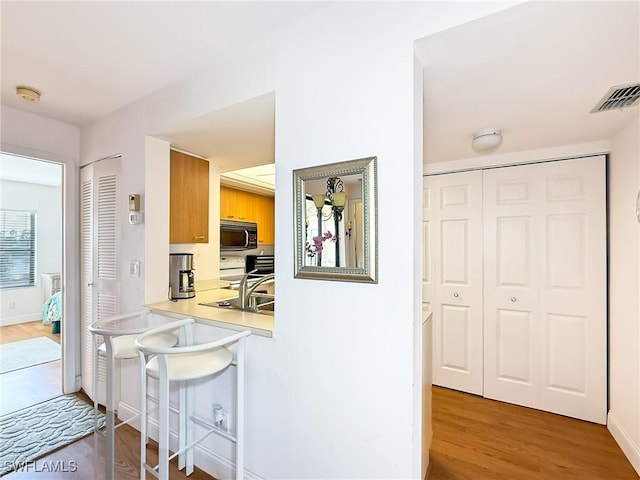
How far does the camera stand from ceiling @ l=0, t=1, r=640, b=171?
1163mm

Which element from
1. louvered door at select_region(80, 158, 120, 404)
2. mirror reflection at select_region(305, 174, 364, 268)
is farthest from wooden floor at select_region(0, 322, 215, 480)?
mirror reflection at select_region(305, 174, 364, 268)

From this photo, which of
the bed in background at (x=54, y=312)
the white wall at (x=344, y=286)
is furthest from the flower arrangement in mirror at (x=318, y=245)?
the bed in background at (x=54, y=312)

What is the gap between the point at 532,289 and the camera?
8.32 ft

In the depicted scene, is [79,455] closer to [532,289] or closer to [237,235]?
[237,235]

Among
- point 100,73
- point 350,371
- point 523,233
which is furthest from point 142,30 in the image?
point 523,233

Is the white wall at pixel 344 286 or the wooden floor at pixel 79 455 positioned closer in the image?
the white wall at pixel 344 286

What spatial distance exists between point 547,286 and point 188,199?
308 centimetres

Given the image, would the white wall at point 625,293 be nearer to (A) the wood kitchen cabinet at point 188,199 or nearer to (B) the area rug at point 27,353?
(A) the wood kitchen cabinet at point 188,199

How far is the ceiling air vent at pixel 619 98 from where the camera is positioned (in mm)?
1523

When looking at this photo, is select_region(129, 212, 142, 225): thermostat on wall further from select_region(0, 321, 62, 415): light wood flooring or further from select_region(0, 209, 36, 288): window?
select_region(0, 209, 36, 288): window

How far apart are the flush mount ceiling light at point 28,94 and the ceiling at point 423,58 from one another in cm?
6

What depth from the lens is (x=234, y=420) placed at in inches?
68.2

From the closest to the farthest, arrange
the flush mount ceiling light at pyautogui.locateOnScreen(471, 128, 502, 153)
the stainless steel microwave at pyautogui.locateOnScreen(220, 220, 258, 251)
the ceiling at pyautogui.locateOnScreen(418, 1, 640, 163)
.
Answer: the ceiling at pyautogui.locateOnScreen(418, 1, 640, 163) < the flush mount ceiling light at pyautogui.locateOnScreen(471, 128, 502, 153) < the stainless steel microwave at pyautogui.locateOnScreen(220, 220, 258, 251)

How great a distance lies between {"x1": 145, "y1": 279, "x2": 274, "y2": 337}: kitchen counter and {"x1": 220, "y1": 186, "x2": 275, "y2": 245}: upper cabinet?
5.39 feet
